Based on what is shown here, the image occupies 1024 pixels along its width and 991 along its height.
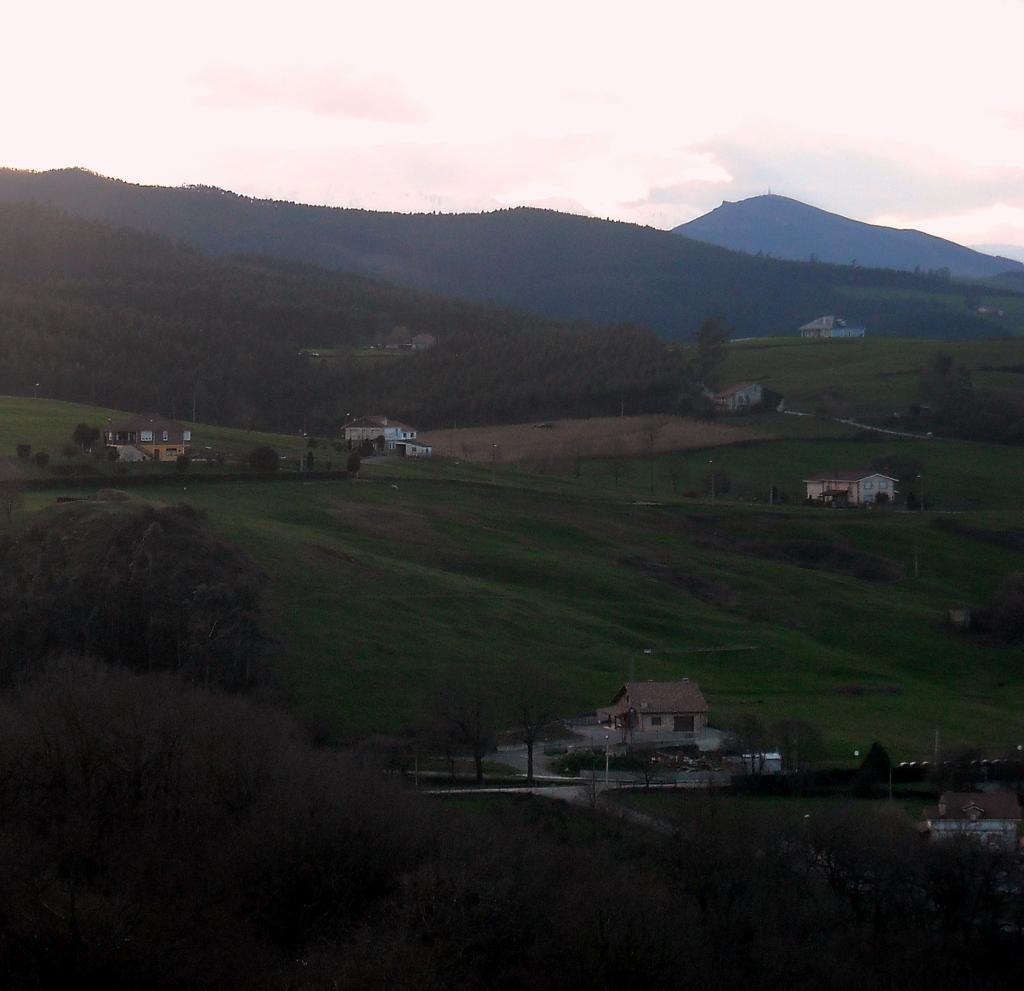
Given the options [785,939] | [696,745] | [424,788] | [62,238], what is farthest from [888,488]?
[62,238]

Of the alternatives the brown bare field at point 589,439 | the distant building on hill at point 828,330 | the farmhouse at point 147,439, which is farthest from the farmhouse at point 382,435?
the distant building on hill at point 828,330

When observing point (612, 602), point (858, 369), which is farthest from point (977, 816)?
point (858, 369)

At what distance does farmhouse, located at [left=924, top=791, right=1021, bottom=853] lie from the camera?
2792 centimetres

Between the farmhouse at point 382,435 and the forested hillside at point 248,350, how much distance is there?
592 inches

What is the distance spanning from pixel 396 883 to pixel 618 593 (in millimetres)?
29077

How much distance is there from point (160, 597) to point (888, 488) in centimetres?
4304

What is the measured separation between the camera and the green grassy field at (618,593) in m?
Answer: 40.2

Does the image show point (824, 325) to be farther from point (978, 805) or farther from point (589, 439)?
point (978, 805)

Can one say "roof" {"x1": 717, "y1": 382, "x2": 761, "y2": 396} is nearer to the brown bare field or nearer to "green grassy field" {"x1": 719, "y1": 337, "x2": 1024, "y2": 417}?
"green grassy field" {"x1": 719, "y1": 337, "x2": 1024, "y2": 417}

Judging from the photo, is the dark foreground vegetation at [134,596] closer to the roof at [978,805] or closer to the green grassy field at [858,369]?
the roof at [978,805]

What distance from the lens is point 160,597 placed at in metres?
39.1

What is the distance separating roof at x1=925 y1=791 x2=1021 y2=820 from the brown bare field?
168ft

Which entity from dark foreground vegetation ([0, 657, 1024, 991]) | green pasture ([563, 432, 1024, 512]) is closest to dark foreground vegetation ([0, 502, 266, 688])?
dark foreground vegetation ([0, 657, 1024, 991])

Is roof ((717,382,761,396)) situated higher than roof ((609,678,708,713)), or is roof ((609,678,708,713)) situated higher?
roof ((717,382,761,396))
